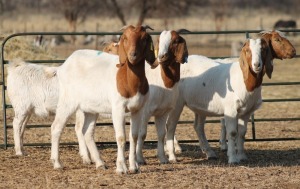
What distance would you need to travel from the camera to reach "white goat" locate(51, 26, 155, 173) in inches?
446

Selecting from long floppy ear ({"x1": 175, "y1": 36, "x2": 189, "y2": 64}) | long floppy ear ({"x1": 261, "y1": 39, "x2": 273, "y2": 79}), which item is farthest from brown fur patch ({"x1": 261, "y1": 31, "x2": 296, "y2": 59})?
long floppy ear ({"x1": 175, "y1": 36, "x2": 189, "y2": 64})

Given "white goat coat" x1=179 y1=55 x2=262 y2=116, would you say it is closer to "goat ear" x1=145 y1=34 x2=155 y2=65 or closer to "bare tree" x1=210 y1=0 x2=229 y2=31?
"goat ear" x1=145 y1=34 x2=155 y2=65

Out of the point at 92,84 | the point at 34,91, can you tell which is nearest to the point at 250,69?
the point at 92,84

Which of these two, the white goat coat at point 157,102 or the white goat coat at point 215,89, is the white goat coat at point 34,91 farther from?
the white goat coat at point 215,89

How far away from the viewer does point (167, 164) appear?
41.3ft

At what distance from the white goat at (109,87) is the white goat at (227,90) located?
164 centimetres

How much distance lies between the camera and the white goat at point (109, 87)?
11320 millimetres

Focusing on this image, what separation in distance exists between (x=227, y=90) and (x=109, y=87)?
221 cm

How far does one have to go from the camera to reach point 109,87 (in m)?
11.6

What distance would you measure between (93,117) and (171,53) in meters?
1.46

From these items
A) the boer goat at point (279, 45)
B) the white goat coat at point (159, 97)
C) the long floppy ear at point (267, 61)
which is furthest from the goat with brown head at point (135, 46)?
the boer goat at point (279, 45)

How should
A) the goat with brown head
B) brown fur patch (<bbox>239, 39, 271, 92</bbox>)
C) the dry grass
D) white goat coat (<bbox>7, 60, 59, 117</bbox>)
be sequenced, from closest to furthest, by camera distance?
the dry grass → the goat with brown head → brown fur patch (<bbox>239, 39, 271, 92</bbox>) → white goat coat (<bbox>7, 60, 59, 117</bbox>)

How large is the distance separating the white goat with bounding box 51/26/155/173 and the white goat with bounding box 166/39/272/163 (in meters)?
1.64

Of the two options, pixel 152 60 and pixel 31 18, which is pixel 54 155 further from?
pixel 31 18
